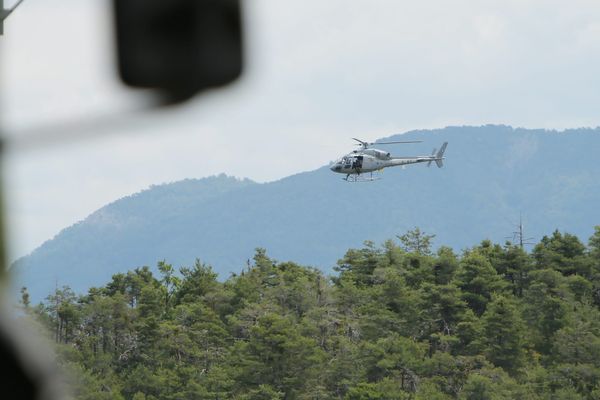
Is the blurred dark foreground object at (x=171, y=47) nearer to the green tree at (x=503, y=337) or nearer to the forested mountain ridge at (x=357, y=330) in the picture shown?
the forested mountain ridge at (x=357, y=330)

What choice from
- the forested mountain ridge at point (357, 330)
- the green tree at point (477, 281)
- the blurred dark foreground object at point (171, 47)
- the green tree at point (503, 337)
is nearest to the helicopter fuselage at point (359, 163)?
the forested mountain ridge at point (357, 330)

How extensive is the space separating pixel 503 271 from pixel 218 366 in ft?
51.9

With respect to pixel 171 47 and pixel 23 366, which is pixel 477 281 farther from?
pixel 23 366

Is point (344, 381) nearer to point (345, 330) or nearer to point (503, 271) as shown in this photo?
point (345, 330)

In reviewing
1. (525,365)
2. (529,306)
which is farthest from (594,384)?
(529,306)

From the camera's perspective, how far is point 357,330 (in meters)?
53.4

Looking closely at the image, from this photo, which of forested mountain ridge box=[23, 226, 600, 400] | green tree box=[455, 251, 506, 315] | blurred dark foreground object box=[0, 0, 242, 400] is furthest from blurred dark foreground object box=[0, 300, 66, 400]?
green tree box=[455, 251, 506, 315]

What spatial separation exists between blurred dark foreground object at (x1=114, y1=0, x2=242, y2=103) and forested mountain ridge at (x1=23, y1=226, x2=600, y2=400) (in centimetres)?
4218

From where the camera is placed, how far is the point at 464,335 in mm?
51844

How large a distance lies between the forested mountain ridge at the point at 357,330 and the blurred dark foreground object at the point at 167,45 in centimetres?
4218

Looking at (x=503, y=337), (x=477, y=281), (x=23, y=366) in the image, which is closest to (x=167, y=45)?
(x=23, y=366)

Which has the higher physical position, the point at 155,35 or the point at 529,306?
the point at 155,35

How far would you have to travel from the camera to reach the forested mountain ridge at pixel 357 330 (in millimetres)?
46750

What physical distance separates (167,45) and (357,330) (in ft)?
173
